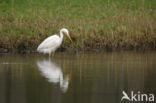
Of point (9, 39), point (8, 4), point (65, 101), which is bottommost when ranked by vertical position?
point (65, 101)

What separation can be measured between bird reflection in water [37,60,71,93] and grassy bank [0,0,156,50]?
11.1ft

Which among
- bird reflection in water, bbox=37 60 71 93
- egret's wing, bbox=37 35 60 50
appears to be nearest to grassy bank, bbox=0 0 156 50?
egret's wing, bbox=37 35 60 50

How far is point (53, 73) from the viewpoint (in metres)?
19.0

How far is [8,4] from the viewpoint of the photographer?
30.8 metres

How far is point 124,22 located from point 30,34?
4613mm

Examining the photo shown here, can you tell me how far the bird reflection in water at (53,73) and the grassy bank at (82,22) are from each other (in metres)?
3.39

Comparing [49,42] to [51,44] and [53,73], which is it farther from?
[53,73]

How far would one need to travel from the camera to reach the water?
1470 cm

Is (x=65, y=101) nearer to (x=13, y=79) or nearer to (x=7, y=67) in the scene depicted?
(x=13, y=79)

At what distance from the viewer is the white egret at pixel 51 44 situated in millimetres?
24469

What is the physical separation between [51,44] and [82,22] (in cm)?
328

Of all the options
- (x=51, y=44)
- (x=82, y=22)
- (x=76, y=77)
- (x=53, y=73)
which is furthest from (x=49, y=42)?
(x=76, y=77)

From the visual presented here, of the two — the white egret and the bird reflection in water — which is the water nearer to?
the bird reflection in water

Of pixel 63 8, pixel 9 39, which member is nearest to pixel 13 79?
pixel 9 39
